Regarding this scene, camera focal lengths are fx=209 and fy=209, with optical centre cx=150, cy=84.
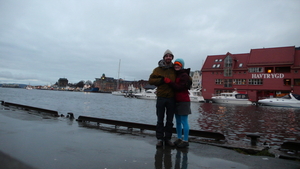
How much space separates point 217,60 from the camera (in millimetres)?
60125

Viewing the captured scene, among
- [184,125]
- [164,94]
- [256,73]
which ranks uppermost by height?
[256,73]

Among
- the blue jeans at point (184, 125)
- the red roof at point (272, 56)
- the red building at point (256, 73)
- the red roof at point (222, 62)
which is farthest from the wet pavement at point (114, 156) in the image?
the red roof at point (222, 62)

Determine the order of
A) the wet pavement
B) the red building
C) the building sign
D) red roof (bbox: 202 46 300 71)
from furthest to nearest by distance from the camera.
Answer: the building sign
red roof (bbox: 202 46 300 71)
the red building
the wet pavement

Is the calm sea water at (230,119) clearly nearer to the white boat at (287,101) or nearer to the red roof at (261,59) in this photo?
the white boat at (287,101)

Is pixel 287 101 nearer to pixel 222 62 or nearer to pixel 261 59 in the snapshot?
pixel 261 59

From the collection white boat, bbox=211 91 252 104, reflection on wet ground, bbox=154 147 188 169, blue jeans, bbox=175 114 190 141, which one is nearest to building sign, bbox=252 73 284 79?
white boat, bbox=211 91 252 104

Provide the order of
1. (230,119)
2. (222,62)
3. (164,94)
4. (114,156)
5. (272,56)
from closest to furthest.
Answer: (114,156) < (164,94) < (230,119) < (272,56) < (222,62)

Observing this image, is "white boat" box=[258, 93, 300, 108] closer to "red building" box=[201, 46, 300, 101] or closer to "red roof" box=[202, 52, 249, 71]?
"red building" box=[201, 46, 300, 101]

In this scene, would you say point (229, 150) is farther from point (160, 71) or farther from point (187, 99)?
point (160, 71)

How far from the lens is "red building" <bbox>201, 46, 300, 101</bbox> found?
161 feet

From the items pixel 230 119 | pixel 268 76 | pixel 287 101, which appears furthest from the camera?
pixel 268 76

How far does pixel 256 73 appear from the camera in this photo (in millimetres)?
52469

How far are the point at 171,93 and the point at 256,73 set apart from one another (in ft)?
178

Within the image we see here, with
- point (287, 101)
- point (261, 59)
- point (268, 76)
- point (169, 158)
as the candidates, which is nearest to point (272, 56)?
point (261, 59)
